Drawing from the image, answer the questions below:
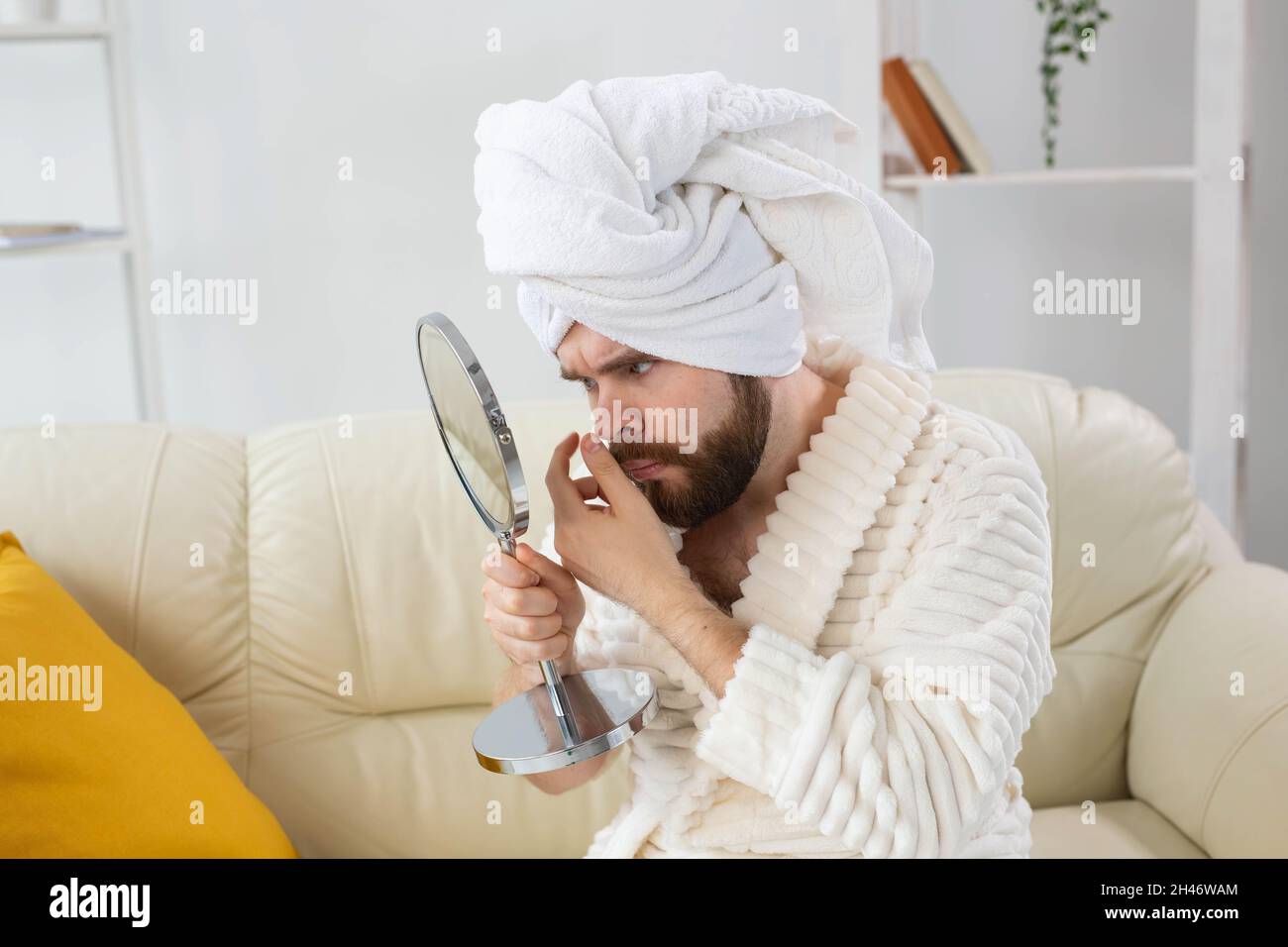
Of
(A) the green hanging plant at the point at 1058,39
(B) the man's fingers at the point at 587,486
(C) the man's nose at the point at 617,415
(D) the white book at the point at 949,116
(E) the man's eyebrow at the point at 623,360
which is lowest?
(B) the man's fingers at the point at 587,486

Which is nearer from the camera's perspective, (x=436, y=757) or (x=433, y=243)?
(x=436, y=757)

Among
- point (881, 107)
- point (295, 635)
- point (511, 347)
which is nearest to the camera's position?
point (295, 635)

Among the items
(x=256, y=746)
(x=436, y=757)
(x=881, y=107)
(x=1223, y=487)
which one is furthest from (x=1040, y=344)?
(x=256, y=746)

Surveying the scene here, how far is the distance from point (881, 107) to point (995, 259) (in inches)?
26.2

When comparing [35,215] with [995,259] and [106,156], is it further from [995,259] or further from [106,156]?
[995,259]

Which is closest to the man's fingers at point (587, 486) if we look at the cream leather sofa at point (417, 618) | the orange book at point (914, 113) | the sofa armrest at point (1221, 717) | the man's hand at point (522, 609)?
the man's hand at point (522, 609)

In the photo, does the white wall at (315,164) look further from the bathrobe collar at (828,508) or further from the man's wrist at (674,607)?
the man's wrist at (674,607)

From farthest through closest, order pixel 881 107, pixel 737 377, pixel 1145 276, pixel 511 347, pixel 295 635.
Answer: pixel 1145 276, pixel 511 347, pixel 881 107, pixel 295 635, pixel 737 377

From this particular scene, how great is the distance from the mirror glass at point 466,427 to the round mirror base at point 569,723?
6.4 inches

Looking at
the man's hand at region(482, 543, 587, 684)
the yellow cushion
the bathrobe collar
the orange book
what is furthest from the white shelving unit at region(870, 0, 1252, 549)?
the yellow cushion

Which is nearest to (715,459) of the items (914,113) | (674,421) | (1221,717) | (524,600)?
(674,421)

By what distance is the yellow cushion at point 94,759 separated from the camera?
1.37m

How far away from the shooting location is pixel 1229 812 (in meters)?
1.64

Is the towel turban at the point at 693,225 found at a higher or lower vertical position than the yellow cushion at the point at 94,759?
higher
